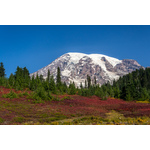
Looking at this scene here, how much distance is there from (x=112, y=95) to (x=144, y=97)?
17.0 metres

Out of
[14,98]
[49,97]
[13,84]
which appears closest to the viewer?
[14,98]

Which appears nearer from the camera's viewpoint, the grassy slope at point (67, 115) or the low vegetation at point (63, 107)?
the grassy slope at point (67, 115)

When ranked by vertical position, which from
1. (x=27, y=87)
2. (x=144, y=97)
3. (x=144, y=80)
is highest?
(x=144, y=80)

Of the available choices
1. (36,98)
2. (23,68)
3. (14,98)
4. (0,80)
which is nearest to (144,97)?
(36,98)

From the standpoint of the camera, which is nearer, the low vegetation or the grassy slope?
the grassy slope

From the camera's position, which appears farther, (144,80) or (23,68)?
(144,80)

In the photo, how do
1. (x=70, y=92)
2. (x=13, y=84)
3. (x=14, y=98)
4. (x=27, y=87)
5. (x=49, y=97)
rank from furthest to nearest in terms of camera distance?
(x=70, y=92) < (x=27, y=87) < (x=13, y=84) < (x=49, y=97) < (x=14, y=98)

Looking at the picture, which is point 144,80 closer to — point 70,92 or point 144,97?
point 144,97

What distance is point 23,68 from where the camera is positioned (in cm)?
7644

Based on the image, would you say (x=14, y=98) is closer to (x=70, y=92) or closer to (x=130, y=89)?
(x=70, y=92)

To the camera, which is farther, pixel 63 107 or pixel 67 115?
pixel 63 107

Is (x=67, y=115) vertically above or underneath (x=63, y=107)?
underneath

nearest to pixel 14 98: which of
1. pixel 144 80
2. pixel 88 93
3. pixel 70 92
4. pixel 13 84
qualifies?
pixel 13 84

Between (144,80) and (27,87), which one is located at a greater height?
(144,80)
